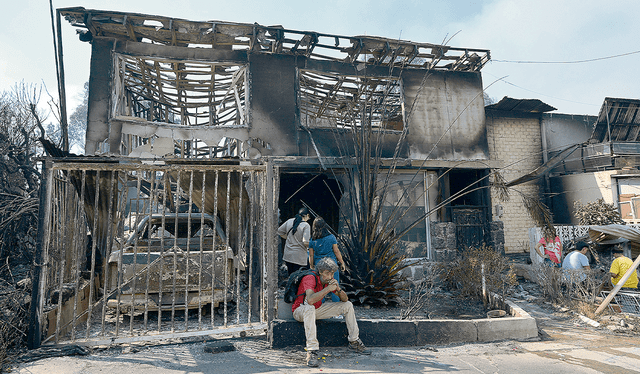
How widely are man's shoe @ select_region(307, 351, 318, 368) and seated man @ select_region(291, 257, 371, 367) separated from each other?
23 mm

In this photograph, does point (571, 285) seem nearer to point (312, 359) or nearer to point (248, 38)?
point (312, 359)

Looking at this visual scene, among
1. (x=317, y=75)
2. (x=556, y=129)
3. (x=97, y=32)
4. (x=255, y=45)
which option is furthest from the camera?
(x=556, y=129)

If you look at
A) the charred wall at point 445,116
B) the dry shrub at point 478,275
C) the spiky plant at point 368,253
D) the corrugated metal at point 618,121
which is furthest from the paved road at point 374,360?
the corrugated metal at point 618,121

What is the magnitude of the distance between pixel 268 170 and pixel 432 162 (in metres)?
6.32

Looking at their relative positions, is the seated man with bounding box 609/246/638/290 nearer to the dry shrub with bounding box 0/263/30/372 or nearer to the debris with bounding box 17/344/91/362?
the debris with bounding box 17/344/91/362

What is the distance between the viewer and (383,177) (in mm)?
9773

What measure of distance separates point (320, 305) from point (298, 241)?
2557 mm

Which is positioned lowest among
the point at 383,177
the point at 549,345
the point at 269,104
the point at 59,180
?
the point at 549,345

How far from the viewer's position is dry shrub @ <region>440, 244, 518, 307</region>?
6949 millimetres

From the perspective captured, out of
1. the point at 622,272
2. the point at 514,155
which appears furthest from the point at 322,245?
the point at 514,155

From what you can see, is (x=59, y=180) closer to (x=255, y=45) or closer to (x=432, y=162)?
(x=255, y=45)

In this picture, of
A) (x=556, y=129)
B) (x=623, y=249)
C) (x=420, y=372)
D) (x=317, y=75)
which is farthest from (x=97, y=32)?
(x=556, y=129)

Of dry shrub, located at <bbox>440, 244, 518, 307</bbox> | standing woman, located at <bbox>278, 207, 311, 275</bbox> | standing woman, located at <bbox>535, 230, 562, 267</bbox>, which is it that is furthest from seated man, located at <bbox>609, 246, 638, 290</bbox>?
standing woman, located at <bbox>278, 207, 311, 275</bbox>

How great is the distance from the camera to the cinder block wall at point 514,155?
13.2m
